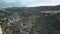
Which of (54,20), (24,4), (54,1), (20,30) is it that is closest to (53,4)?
(54,1)

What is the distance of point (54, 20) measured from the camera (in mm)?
4957

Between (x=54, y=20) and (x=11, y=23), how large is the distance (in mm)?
1194

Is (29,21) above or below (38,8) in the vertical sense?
below

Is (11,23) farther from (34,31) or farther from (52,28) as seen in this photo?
(52,28)

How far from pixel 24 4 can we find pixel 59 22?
1074 mm

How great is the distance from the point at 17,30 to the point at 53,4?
1233 mm

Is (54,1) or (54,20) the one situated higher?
(54,1)

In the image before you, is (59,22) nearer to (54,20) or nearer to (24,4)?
(54,20)

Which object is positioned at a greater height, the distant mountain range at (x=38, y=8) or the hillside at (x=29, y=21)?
the distant mountain range at (x=38, y=8)

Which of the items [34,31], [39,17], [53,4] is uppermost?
[53,4]

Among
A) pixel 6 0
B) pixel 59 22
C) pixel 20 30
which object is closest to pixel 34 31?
pixel 20 30

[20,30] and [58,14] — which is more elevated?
[58,14]

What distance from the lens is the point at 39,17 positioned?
5.01m

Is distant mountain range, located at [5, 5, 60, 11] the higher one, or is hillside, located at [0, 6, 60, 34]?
distant mountain range, located at [5, 5, 60, 11]
